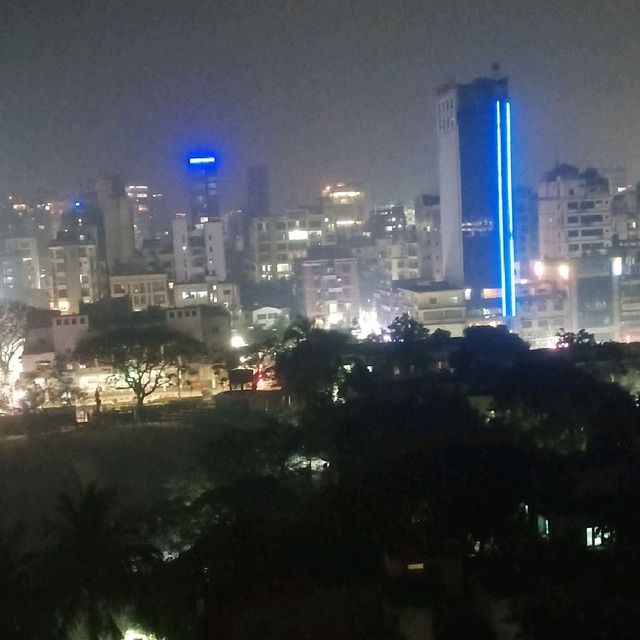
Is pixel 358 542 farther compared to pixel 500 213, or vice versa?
pixel 500 213

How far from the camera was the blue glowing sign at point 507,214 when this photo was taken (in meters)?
11.6

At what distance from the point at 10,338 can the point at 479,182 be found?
6.16 metres

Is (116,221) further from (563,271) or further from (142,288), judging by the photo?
(563,271)

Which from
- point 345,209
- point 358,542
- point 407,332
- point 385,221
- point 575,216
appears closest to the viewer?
point 358,542

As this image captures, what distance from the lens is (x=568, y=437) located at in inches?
209

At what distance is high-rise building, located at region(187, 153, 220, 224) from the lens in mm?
15719

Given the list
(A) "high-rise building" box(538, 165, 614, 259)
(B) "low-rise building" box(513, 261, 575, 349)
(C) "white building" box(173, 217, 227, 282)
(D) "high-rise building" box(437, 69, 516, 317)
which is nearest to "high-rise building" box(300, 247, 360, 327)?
(C) "white building" box(173, 217, 227, 282)

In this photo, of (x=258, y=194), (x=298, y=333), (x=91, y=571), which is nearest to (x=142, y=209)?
(x=258, y=194)

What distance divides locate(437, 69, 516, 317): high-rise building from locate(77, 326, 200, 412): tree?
16.1ft

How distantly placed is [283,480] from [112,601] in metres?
1.35

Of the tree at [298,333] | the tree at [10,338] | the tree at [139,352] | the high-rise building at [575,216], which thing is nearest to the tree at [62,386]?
the tree at [139,352]

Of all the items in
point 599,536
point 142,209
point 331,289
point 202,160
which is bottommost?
point 599,536

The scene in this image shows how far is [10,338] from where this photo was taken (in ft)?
31.8

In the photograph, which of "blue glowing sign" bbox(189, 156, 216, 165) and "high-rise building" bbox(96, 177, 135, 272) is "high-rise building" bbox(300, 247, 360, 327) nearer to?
"blue glowing sign" bbox(189, 156, 216, 165)
